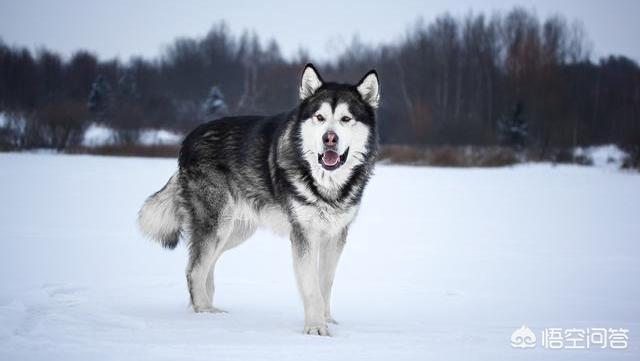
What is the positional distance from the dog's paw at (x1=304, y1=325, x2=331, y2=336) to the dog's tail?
193 cm

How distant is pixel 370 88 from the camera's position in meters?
5.55

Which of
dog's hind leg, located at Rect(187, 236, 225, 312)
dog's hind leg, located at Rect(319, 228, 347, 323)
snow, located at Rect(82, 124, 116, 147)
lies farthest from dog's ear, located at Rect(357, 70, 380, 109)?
snow, located at Rect(82, 124, 116, 147)

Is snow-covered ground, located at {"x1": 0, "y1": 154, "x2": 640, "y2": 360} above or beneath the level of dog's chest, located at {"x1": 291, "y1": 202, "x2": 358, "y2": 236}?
beneath

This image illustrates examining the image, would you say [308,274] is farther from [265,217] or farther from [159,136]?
[159,136]

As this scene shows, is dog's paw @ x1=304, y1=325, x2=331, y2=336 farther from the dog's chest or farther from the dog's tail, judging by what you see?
the dog's tail

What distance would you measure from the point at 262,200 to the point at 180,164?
109cm

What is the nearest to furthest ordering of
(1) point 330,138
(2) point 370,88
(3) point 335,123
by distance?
(1) point 330,138
(3) point 335,123
(2) point 370,88

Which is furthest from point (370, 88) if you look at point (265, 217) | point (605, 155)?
point (605, 155)

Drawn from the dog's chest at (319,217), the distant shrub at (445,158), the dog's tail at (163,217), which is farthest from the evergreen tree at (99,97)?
the dog's chest at (319,217)

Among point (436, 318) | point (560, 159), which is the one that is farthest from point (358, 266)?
point (560, 159)

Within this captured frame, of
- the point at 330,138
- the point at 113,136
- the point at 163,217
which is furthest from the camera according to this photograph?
the point at 113,136

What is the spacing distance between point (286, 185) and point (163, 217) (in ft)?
5.33

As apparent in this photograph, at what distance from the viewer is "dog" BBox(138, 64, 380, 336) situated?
17.2 ft

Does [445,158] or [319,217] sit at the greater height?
[319,217]
